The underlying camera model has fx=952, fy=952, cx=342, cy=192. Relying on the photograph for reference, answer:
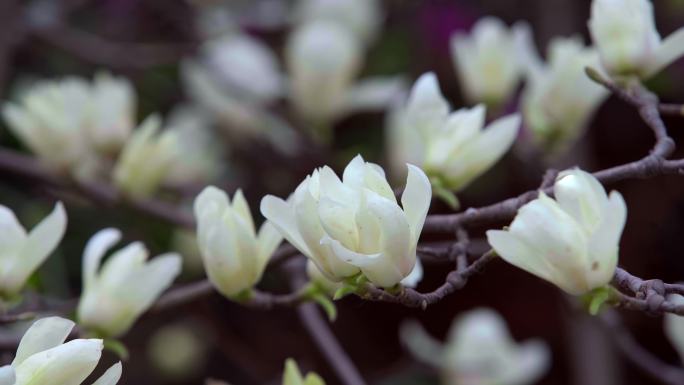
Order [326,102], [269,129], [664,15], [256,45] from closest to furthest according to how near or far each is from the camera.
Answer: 1. [326,102]
2. [269,129]
3. [256,45]
4. [664,15]

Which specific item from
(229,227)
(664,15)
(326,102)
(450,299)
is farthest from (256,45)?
(229,227)

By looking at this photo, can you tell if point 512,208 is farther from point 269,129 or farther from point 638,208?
point 638,208

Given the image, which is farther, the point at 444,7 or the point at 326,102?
the point at 444,7

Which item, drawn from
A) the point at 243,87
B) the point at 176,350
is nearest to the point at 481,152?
the point at 243,87

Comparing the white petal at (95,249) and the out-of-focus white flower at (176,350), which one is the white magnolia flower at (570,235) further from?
the out-of-focus white flower at (176,350)

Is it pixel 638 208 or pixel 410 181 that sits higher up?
pixel 410 181

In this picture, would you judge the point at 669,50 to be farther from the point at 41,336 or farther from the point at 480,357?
the point at 480,357

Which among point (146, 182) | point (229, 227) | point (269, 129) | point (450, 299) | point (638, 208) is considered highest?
point (229, 227)
